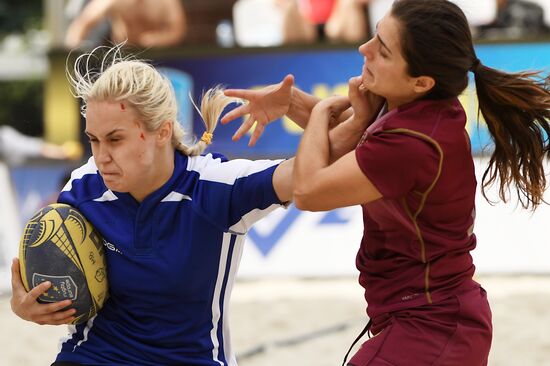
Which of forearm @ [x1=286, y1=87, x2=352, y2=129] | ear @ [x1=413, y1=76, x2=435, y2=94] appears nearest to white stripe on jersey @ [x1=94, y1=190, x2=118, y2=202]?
forearm @ [x1=286, y1=87, x2=352, y2=129]

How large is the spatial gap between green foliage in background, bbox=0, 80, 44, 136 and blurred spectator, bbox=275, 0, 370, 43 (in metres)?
8.64

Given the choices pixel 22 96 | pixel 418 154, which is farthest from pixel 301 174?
pixel 22 96

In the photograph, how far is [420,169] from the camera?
278 centimetres

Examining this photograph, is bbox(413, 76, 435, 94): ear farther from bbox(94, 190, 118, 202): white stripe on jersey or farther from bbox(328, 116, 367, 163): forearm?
bbox(94, 190, 118, 202): white stripe on jersey

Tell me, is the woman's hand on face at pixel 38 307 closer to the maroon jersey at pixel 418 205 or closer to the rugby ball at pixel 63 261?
the rugby ball at pixel 63 261

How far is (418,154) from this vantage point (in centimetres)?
277

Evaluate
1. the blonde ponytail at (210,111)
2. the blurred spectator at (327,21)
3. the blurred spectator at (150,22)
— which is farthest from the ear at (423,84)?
the blurred spectator at (150,22)

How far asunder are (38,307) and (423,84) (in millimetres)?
1375

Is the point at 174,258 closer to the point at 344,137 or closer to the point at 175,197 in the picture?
the point at 175,197

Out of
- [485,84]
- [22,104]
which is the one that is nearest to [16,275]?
[485,84]

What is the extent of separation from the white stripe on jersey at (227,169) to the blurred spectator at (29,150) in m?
5.33

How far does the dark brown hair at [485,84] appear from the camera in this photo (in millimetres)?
2754

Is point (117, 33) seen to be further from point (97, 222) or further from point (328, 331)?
point (97, 222)

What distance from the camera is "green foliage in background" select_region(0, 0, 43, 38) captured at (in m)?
16.9
